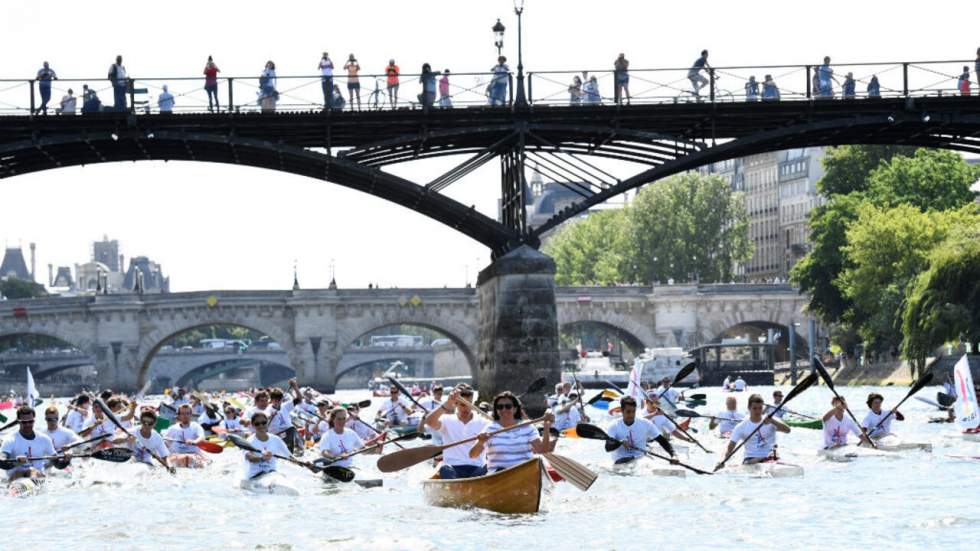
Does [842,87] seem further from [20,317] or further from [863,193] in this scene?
[20,317]

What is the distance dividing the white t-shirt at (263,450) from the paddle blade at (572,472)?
523 centimetres

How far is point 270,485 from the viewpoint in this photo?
28.0 m

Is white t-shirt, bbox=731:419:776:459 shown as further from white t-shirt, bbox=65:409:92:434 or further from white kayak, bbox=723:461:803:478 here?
white t-shirt, bbox=65:409:92:434

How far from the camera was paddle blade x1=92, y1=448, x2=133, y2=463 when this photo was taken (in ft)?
95.0

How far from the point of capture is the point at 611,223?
5285 inches

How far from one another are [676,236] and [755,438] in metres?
98.7

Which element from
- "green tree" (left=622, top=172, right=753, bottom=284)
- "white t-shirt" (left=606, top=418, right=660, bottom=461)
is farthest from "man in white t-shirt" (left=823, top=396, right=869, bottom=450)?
"green tree" (left=622, top=172, right=753, bottom=284)

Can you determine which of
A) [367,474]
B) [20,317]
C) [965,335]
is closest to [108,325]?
[20,317]

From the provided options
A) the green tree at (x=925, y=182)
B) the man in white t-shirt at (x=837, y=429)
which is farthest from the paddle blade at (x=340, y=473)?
the green tree at (x=925, y=182)

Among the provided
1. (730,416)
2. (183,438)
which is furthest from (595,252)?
(183,438)

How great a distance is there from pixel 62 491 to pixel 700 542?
10844 mm

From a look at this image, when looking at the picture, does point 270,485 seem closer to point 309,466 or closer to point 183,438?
point 309,466

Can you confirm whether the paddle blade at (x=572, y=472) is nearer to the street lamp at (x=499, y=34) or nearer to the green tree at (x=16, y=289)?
the street lamp at (x=499, y=34)

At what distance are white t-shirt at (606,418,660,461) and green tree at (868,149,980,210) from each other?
51.0 m
